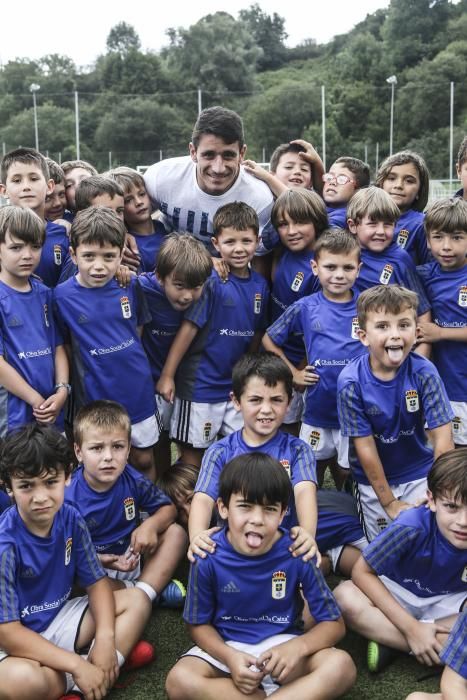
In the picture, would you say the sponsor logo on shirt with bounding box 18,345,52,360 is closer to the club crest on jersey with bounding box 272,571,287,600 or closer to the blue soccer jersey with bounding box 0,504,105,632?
the blue soccer jersey with bounding box 0,504,105,632

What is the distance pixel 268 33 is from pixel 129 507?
8033 cm

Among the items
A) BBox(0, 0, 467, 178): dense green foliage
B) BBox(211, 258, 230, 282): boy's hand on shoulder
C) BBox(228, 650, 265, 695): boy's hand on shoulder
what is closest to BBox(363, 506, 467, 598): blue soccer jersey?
BBox(228, 650, 265, 695): boy's hand on shoulder

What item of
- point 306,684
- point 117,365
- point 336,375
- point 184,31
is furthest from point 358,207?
point 184,31

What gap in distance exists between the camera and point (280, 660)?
2.51 m

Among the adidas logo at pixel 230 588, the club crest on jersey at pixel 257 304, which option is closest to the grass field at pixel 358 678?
Answer: the adidas logo at pixel 230 588

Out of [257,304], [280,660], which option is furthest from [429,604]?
[257,304]

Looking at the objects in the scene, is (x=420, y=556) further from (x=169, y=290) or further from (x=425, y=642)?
(x=169, y=290)

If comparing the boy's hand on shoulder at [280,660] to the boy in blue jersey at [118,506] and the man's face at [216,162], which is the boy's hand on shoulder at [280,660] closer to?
the boy in blue jersey at [118,506]

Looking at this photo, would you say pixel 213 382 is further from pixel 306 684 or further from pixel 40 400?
pixel 306 684

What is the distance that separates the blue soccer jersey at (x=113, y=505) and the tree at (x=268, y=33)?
245 ft

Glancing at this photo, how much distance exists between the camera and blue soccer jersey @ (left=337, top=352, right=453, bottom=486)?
3293 mm

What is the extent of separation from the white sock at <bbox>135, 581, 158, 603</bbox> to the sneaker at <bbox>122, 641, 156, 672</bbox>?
261 mm

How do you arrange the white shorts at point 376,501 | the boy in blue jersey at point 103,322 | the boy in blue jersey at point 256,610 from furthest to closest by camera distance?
the boy in blue jersey at point 103,322
the white shorts at point 376,501
the boy in blue jersey at point 256,610

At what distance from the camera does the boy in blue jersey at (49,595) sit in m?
2.58
